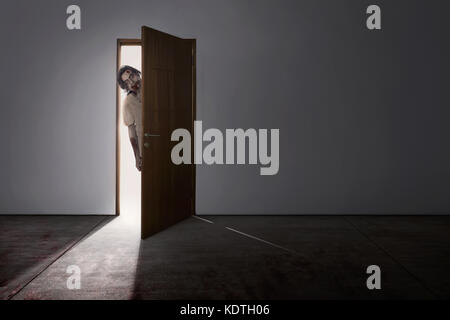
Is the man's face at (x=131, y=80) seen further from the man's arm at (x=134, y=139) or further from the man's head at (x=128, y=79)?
the man's arm at (x=134, y=139)

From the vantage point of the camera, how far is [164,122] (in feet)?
12.6

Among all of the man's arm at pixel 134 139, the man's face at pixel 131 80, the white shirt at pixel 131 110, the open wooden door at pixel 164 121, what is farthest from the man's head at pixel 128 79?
the open wooden door at pixel 164 121

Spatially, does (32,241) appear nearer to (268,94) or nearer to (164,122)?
(164,122)

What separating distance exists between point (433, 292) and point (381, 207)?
8.21 ft

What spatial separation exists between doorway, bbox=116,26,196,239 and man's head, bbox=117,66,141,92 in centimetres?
11

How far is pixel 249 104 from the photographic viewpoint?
14.9 feet


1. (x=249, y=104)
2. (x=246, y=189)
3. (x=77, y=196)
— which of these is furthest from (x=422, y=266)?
(x=77, y=196)

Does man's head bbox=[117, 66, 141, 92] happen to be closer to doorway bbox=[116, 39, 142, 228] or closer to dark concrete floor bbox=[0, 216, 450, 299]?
doorway bbox=[116, 39, 142, 228]

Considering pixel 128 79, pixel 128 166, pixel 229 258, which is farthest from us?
pixel 128 166

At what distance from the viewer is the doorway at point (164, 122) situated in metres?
3.52

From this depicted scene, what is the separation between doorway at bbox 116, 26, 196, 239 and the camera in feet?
11.6

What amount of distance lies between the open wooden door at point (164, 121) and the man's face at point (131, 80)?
A: 2.80 feet

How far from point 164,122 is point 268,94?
1408 millimetres

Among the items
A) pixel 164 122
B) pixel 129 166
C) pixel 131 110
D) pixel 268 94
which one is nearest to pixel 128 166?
pixel 129 166
